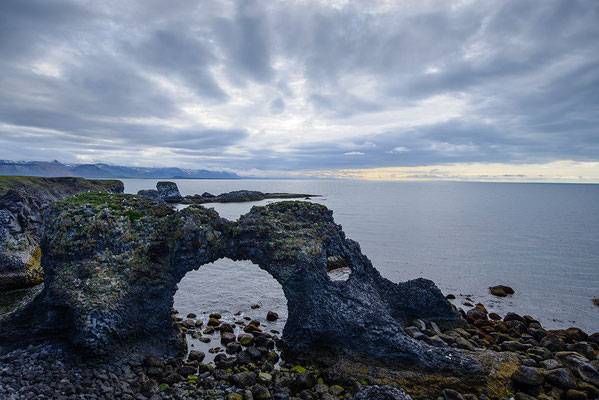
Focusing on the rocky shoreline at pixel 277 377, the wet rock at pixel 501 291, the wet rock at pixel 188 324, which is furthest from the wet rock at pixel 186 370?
the wet rock at pixel 501 291

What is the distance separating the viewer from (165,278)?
571 inches

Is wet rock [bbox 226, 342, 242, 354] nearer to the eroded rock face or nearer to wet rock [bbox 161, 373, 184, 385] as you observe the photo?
the eroded rock face

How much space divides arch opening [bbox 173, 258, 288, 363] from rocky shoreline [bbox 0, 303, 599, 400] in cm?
104

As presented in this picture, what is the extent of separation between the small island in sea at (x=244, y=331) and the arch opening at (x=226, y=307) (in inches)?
7.2

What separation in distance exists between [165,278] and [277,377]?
6880 millimetres

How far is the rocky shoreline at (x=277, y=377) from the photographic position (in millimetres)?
10609

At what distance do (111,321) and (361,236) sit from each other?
4194 centimetres

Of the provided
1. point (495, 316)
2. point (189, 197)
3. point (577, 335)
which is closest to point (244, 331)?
point (495, 316)

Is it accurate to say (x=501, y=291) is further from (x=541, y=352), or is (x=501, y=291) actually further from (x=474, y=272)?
(x=541, y=352)

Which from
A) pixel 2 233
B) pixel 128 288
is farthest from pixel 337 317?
pixel 2 233

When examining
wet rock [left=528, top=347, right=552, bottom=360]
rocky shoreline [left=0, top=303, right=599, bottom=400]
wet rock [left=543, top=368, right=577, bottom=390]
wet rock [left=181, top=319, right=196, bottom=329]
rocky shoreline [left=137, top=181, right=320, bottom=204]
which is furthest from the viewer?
rocky shoreline [left=137, top=181, right=320, bottom=204]

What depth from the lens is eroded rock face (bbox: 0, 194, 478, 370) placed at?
40.3ft

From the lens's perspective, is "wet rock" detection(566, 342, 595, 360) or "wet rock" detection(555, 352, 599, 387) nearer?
"wet rock" detection(555, 352, 599, 387)

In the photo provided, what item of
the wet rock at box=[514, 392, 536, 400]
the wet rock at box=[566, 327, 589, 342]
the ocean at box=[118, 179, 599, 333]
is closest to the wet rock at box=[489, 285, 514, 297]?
the ocean at box=[118, 179, 599, 333]
